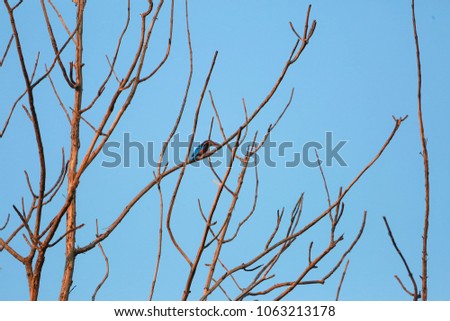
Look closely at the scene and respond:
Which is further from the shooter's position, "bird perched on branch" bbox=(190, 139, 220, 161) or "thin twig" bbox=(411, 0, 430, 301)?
"bird perched on branch" bbox=(190, 139, 220, 161)

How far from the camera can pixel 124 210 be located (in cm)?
200

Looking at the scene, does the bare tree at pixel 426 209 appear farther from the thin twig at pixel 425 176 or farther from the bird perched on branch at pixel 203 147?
the bird perched on branch at pixel 203 147

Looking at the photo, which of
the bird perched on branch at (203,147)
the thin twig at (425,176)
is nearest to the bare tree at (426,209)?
the thin twig at (425,176)

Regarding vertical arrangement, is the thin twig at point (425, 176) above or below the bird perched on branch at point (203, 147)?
below

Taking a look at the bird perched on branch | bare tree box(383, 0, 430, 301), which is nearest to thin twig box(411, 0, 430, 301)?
bare tree box(383, 0, 430, 301)

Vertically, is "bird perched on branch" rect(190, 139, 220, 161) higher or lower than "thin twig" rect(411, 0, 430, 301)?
higher

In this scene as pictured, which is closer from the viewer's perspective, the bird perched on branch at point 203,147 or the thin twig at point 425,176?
the thin twig at point 425,176

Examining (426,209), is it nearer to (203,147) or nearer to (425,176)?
(425,176)

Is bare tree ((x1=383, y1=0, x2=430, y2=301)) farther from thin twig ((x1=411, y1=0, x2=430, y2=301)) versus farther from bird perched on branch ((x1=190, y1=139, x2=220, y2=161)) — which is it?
bird perched on branch ((x1=190, y1=139, x2=220, y2=161))
